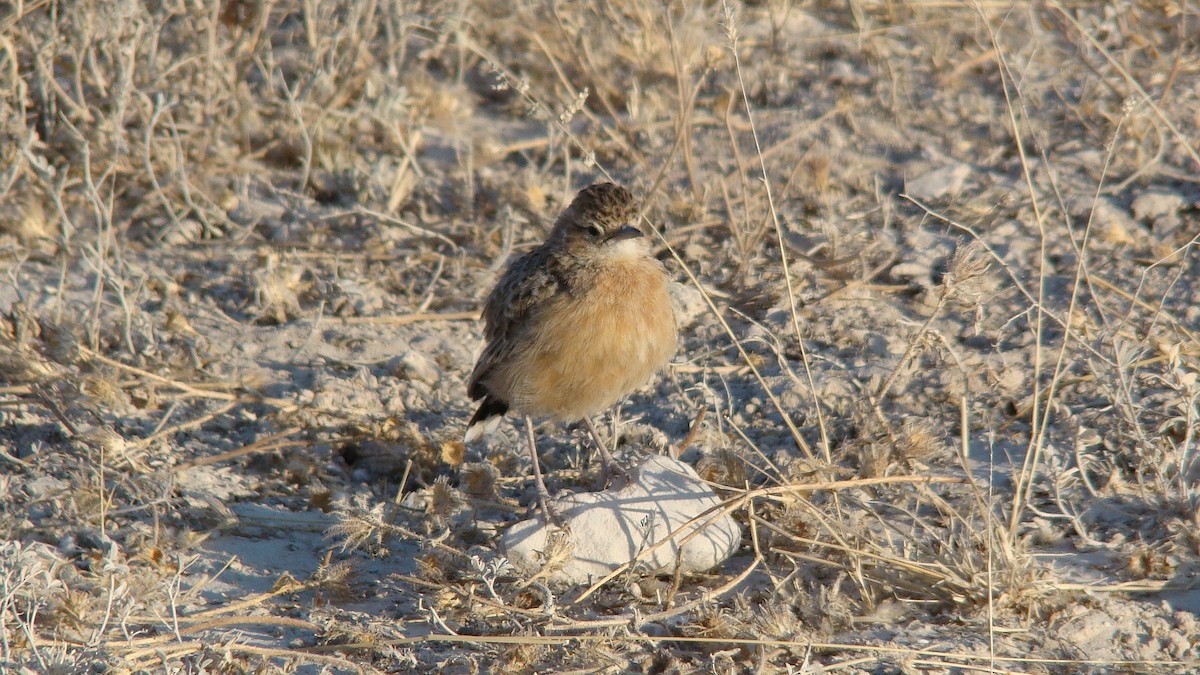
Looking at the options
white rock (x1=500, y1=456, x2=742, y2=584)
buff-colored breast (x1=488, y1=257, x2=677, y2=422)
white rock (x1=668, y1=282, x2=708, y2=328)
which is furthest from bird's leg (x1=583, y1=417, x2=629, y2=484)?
white rock (x1=668, y1=282, x2=708, y2=328)

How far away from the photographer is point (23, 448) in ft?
20.7

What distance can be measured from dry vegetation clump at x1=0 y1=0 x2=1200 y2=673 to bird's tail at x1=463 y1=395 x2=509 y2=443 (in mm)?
161

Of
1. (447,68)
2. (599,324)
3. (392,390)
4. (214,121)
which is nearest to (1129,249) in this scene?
(599,324)

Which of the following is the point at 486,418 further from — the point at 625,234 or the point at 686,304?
the point at 686,304

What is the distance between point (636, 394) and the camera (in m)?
7.00

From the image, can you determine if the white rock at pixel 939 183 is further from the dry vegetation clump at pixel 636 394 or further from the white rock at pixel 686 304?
the white rock at pixel 686 304

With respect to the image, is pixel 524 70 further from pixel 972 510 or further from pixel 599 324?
pixel 972 510

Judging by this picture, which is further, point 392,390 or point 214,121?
point 214,121

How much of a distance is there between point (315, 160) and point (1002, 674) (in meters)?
6.15

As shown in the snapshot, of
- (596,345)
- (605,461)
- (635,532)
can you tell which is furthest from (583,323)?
(635,532)

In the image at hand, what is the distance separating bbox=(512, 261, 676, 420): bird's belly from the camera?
573 cm

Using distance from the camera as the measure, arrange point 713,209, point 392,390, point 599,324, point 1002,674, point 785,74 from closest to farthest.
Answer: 1. point 1002,674
2. point 599,324
3. point 392,390
4. point 713,209
5. point 785,74

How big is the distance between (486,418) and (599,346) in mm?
943

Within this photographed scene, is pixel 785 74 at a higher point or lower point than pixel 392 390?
higher
